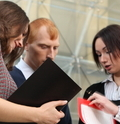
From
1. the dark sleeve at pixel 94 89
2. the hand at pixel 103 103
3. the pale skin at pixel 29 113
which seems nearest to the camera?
the pale skin at pixel 29 113

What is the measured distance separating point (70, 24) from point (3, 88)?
8.18 feet

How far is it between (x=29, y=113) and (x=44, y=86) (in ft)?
0.28

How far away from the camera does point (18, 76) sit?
0.81m

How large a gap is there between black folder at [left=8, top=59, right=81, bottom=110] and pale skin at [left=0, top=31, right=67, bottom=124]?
0.03 metres

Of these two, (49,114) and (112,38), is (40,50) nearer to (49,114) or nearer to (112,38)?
(112,38)

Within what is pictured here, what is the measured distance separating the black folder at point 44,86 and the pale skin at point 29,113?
3cm

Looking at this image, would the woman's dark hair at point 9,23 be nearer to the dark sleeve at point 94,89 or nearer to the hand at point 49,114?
the hand at point 49,114

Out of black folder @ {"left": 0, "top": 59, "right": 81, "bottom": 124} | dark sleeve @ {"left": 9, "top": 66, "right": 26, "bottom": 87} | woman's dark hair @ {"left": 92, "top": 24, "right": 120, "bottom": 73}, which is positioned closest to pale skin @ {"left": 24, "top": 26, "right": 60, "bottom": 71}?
dark sleeve @ {"left": 9, "top": 66, "right": 26, "bottom": 87}

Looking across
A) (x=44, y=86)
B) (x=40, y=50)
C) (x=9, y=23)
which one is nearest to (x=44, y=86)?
(x=44, y=86)

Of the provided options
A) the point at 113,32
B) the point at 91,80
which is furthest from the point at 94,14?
the point at 113,32

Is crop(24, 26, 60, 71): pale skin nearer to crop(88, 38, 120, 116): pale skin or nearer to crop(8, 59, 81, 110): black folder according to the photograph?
crop(88, 38, 120, 116): pale skin

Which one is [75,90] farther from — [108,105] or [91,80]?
[91,80]

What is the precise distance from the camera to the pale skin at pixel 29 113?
49cm

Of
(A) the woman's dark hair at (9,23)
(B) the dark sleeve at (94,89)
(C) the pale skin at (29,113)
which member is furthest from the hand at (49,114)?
(B) the dark sleeve at (94,89)
